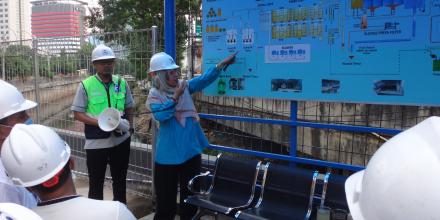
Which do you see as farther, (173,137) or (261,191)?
(173,137)

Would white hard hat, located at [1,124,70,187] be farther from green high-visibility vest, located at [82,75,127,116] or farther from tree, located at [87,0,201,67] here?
tree, located at [87,0,201,67]

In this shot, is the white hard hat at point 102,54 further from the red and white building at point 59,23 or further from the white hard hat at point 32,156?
the white hard hat at point 32,156

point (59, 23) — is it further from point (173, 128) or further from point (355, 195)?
point (355, 195)

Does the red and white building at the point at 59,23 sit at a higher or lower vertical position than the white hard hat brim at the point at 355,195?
higher

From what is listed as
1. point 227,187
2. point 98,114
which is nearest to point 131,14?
point 98,114

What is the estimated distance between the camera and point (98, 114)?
13.0 ft

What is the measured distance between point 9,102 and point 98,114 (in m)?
1.55

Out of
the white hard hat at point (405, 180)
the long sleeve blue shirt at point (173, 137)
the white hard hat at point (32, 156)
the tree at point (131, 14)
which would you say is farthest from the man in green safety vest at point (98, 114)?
the tree at point (131, 14)

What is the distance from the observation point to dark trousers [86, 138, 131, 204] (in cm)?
394

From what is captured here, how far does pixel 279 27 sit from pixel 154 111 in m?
1.33

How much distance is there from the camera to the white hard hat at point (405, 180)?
106 centimetres

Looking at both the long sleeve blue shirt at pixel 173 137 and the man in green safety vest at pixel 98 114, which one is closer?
the long sleeve blue shirt at pixel 173 137

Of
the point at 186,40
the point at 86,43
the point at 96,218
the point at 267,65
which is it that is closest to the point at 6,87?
the point at 96,218

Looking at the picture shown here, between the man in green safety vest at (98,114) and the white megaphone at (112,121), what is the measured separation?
0.10 ft
